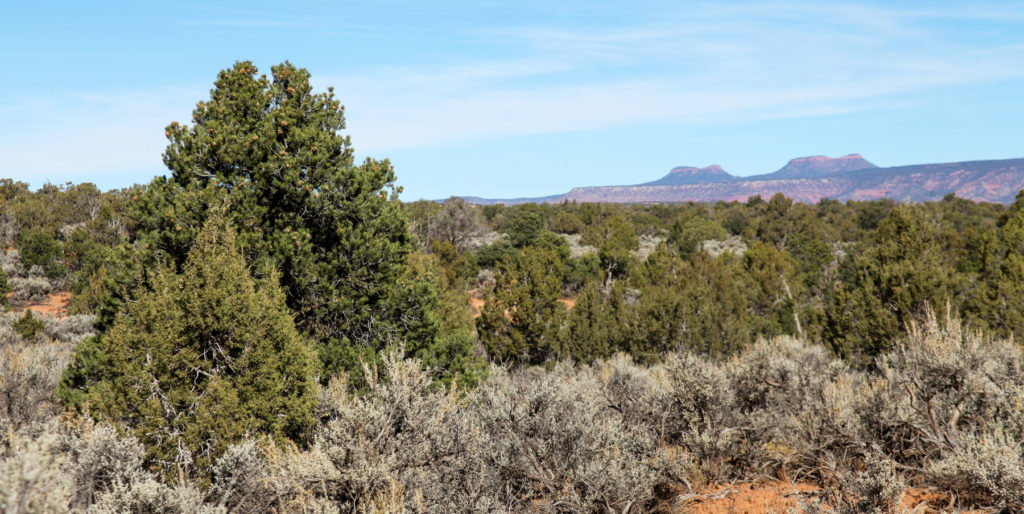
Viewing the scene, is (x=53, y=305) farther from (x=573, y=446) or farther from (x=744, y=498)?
(x=744, y=498)

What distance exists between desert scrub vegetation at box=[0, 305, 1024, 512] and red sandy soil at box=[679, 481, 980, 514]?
167mm

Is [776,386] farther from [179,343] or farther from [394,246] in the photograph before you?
[179,343]

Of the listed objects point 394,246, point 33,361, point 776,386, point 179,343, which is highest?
point 394,246

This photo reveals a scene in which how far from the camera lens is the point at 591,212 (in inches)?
2638

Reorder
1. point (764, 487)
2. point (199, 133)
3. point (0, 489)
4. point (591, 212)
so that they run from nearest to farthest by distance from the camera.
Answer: point (0, 489) < point (764, 487) < point (199, 133) < point (591, 212)

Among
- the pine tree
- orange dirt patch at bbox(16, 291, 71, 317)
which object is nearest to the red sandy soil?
the pine tree

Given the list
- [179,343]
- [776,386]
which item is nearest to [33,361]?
[179,343]

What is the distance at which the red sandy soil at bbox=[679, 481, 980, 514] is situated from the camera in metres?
7.62

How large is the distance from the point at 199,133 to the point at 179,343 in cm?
440

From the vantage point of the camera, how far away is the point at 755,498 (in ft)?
27.4

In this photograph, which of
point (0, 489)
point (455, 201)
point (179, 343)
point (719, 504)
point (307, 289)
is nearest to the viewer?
point (0, 489)

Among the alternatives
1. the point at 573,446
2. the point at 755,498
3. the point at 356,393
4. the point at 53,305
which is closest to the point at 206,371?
the point at 356,393

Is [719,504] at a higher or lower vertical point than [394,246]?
lower

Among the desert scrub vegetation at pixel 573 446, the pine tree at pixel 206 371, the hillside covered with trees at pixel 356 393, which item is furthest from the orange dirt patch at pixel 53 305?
the pine tree at pixel 206 371
